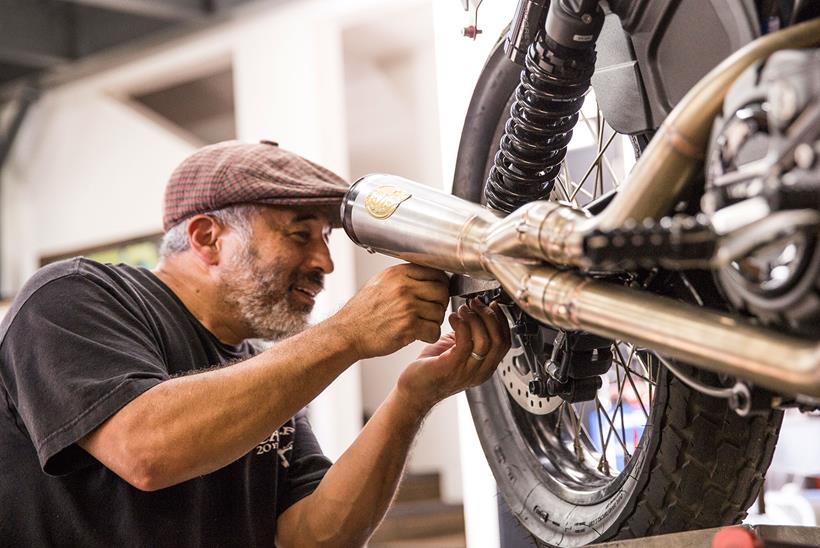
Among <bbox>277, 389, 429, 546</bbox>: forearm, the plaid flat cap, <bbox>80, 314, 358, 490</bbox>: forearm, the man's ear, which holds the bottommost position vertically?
<bbox>277, 389, 429, 546</bbox>: forearm

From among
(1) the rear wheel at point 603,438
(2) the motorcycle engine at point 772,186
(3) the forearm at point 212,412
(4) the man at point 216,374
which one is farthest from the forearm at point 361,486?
(2) the motorcycle engine at point 772,186

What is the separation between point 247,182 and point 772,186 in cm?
98

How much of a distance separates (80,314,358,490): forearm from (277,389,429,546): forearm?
270 millimetres

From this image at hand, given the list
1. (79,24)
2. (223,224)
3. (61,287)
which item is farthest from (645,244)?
(79,24)

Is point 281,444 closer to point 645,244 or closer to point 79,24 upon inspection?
point 645,244

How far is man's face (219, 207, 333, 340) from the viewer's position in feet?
4.73

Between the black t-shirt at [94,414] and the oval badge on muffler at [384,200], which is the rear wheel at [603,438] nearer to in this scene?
the oval badge on muffler at [384,200]

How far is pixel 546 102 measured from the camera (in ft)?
3.17

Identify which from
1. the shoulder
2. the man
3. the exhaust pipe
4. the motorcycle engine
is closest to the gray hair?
the man

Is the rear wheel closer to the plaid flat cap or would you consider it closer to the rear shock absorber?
the rear shock absorber

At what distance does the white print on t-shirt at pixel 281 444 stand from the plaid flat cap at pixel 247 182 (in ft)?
1.05

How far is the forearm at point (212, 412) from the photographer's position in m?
1.07

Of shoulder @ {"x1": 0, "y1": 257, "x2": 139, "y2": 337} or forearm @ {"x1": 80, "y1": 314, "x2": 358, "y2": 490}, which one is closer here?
forearm @ {"x1": 80, "y1": 314, "x2": 358, "y2": 490}

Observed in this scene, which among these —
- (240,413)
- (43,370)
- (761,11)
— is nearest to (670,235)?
(761,11)
